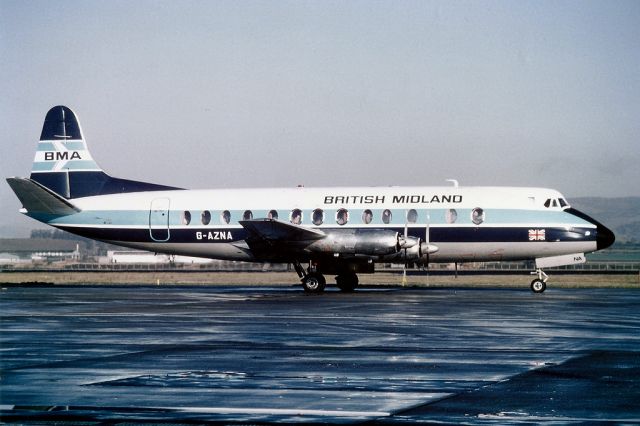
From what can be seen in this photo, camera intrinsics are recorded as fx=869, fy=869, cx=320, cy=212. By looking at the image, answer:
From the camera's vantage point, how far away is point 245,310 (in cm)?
2666

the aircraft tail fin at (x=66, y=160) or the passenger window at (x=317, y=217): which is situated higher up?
the aircraft tail fin at (x=66, y=160)

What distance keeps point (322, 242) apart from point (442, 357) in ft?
69.3

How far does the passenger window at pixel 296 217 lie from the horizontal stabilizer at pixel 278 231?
4.71ft

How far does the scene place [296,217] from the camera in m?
38.2

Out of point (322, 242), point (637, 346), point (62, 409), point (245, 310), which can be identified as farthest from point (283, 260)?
point (62, 409)

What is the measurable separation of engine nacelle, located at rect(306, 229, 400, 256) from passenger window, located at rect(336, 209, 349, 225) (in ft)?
2.56

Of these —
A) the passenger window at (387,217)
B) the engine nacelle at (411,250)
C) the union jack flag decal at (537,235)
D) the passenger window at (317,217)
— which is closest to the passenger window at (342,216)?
the passenger window at (317,217)

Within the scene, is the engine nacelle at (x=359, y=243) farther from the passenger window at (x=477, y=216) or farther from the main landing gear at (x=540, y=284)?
the main landing gear at (x=540, y=284)

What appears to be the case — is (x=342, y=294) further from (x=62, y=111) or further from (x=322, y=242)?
(x=62, y=111)

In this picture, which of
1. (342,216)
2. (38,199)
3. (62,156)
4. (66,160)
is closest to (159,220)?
(38,199)

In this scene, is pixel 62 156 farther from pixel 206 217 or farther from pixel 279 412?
pixel 279 412

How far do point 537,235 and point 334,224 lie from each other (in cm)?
854

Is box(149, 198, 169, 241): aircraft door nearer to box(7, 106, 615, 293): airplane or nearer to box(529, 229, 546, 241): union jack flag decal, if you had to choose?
box(7, 106, 615, 293): airplane

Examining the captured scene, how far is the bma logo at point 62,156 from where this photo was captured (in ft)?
141
